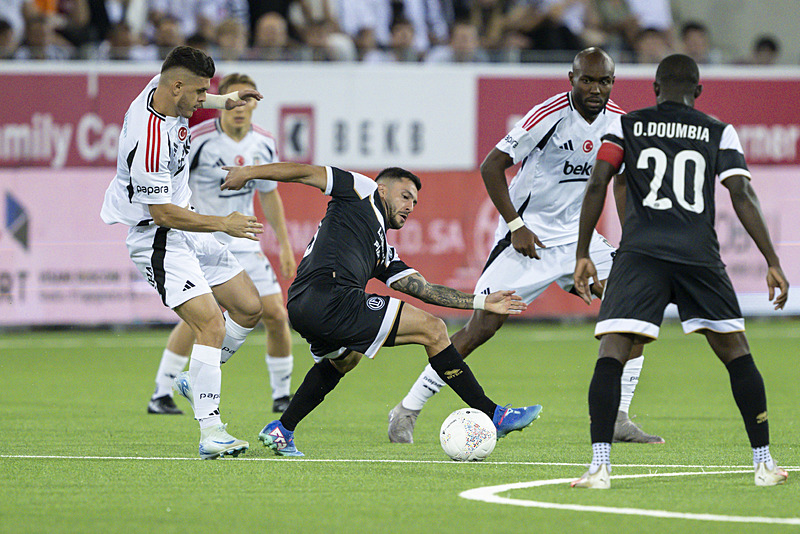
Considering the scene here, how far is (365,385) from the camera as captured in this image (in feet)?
36.7

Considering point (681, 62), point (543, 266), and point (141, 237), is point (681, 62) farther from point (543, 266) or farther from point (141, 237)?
point (141, 237)

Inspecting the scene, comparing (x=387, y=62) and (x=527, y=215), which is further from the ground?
(x=387, y=62)

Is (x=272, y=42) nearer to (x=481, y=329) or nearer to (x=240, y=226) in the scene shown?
(x=481, y=329)

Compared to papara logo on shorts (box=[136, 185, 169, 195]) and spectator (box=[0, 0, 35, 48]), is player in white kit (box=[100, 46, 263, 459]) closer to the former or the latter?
papara logo on shorts (box=[136, 185, 169, 195])

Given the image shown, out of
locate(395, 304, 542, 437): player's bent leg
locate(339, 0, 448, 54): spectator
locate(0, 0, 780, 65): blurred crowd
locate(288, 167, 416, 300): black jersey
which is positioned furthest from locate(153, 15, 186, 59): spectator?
locate(395, 304, 542, 437): player's bent leg

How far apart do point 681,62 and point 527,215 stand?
8.26 ft

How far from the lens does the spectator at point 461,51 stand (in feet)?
57.5

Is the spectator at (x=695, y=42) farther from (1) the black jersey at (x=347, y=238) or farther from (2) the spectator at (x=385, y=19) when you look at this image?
(1) the black jersey at (x=347, y=238)

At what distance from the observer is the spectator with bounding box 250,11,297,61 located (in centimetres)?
1680

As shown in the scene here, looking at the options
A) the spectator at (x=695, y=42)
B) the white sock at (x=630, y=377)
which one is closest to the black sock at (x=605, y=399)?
the white sock at (x=630, y=377)

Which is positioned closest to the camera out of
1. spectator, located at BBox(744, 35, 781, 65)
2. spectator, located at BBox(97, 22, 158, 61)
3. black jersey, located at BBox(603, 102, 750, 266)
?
black jersey, located at BBox(603, 102, 750, 266)

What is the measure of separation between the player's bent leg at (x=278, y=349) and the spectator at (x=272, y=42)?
26.0ft

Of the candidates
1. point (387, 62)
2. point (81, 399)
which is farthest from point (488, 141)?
point (81, 399)

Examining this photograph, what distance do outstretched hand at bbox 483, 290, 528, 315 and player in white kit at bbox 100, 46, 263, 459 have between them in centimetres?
134
